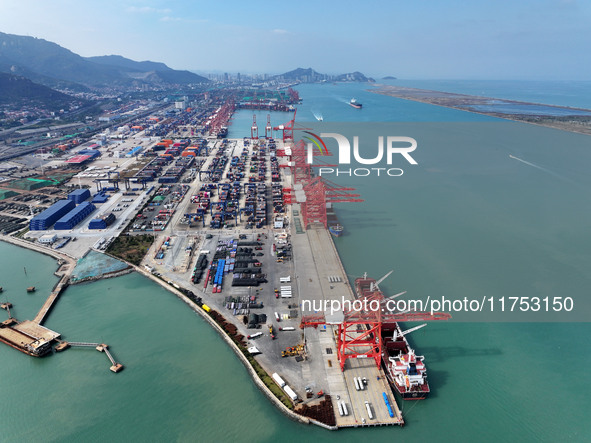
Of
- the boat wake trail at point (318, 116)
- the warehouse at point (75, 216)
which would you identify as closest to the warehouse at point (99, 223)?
the warehouse at point (75, 216)

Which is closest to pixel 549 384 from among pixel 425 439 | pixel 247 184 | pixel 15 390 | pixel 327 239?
pixel 425 439

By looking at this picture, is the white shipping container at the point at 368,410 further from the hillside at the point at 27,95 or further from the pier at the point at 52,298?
the hillside at the point at 27,95

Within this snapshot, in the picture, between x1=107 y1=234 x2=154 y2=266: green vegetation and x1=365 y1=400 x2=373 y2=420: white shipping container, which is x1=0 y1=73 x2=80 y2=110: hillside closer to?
x1=107 y1=234 x2=154 y2=266: green vegetation

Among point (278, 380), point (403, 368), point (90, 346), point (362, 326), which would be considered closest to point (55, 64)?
point (90, 346)

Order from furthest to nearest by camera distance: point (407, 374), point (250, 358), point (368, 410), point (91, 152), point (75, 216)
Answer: point (91, 152) → point (75, 216) → point (250, 358) → point (407, 374) → point (368, 410)

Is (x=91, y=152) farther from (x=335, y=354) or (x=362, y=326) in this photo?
(x=335, y=354)
